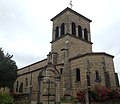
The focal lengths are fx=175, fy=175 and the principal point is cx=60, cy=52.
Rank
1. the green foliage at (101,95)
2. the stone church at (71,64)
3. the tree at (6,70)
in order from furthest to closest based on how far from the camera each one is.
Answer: the tree at (6,70) < the stone church at (71,64) < the green foliage at (101,95)

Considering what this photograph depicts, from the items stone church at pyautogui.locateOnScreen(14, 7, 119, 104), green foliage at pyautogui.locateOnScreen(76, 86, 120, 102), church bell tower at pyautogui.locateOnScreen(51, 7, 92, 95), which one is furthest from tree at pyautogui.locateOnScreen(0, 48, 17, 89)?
green foliage at pyautogui.locateOnScreen(76, 86, 120, 102)

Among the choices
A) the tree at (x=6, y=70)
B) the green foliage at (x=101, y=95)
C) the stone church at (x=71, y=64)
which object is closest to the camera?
the green foliage at (x=101, y=95)

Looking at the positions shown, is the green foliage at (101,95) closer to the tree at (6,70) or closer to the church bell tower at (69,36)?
the church bell tower at (69,36)

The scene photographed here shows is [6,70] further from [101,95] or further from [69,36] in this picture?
[101,95]

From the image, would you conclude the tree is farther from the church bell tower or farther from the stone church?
the church bell tower

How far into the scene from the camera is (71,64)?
26969mm

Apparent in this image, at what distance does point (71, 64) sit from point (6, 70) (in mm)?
10524

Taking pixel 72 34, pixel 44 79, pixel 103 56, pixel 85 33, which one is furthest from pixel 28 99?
pixel 85 33

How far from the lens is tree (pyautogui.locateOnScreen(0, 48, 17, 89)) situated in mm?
27641

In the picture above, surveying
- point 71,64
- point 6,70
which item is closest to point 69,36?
point 71,64

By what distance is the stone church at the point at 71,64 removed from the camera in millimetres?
22828

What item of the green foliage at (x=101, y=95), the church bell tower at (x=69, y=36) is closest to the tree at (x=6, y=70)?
the church bell tower at (x=69, y=36)

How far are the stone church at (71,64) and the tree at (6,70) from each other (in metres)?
3.91

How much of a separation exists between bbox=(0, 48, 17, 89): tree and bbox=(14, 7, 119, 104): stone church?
3913 millimetres
